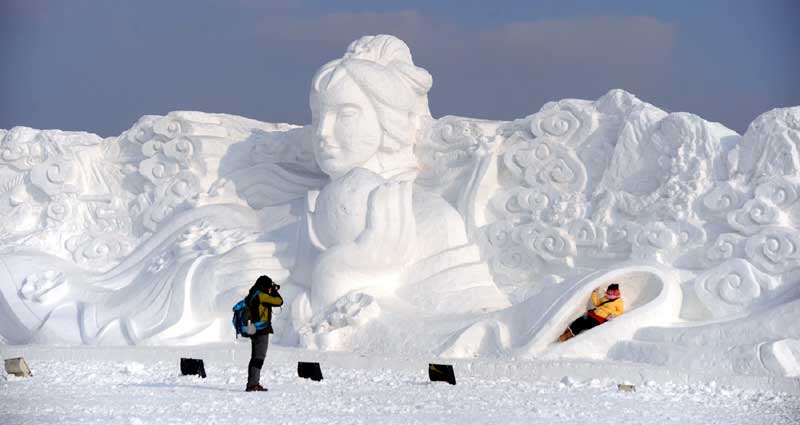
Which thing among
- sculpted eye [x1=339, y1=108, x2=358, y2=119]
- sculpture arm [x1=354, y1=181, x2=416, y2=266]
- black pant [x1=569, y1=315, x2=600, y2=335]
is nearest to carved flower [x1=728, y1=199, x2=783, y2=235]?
black pant [x1=569, y1=315, x2=600, y2=335]

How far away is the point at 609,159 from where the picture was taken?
998cm

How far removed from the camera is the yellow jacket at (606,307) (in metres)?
8.78

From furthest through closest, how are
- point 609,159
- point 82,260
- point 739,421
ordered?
point 82,260, point 609,159, point 739,421

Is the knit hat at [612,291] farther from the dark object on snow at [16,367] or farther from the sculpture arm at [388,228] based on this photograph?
the dark object on snow at [16,367]

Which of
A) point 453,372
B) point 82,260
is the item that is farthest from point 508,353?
point 82,260

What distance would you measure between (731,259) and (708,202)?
47 cm

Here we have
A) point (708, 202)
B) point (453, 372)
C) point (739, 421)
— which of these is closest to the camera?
point (739, 421)

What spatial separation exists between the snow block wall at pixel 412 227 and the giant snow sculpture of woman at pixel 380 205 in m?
0.01

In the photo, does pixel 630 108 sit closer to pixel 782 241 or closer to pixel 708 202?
pixel 708 202

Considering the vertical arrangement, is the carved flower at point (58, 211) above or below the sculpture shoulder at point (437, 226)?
above

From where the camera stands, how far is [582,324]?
886 centimetres

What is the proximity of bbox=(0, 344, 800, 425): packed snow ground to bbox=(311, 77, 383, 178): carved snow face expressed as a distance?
173 centimetres

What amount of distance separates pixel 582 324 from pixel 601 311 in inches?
5.8

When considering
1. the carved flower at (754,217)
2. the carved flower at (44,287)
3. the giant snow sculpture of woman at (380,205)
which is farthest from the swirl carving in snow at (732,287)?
the carved flower at (44,287)
